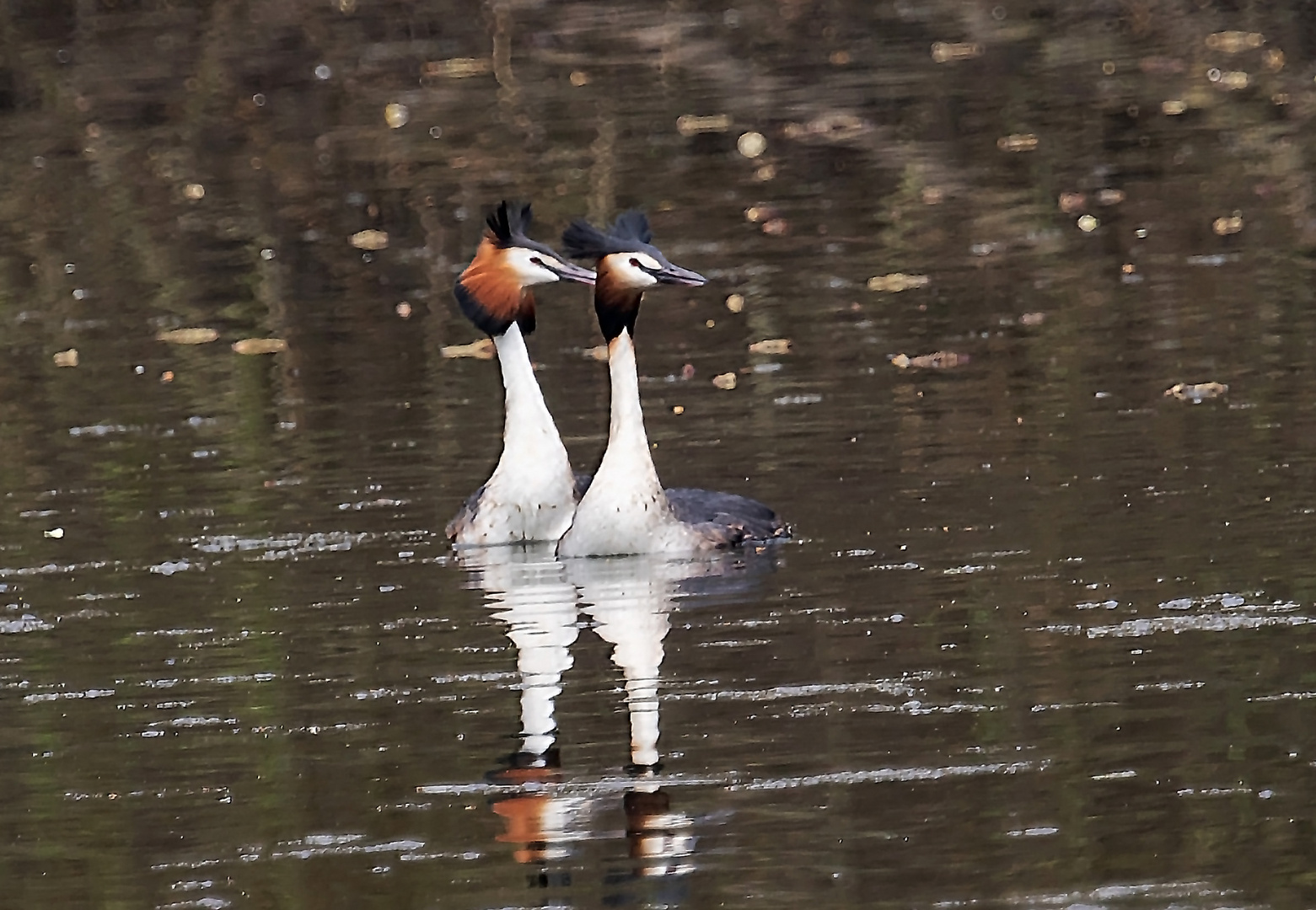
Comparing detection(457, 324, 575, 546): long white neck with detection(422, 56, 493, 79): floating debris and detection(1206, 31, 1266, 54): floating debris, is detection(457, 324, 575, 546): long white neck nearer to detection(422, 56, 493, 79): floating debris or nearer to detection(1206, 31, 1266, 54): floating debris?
detection(1206, 31, 1266, 54): floating debris

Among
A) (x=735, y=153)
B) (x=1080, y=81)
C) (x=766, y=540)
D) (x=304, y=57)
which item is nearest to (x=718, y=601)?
(x=766, y=540)

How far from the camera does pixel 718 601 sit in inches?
434

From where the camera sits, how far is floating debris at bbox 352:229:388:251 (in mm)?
21062

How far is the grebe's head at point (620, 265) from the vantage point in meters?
12.6

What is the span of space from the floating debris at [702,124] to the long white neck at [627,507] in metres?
12.2

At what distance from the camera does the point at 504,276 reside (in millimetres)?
13945

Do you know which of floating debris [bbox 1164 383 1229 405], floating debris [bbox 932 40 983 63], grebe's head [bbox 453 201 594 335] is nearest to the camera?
floating debris [bbox 1164 383 1229 405]

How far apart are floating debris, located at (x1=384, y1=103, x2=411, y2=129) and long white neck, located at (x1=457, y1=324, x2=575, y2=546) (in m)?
12.8

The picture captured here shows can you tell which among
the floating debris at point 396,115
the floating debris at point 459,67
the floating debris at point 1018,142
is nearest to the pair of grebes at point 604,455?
the floating debris at point 1018,142

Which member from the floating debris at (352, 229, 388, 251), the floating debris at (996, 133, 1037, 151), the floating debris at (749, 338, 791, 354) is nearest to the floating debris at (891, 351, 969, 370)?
the floating debris at (749, 338, 791, 354)

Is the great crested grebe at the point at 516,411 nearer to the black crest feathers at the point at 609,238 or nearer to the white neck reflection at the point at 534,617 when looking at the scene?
the white neck reflection at the point at 534,617

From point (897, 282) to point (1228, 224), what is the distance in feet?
7.41

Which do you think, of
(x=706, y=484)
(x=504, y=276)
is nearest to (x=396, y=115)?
(x=504, y=276)

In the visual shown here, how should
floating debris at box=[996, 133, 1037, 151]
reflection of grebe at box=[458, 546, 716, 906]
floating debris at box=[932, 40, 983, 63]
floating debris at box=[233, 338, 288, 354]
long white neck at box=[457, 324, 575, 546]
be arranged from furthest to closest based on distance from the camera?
floating debris at box=[932, 40, 983, 63] < floating debris at box=[996, 133, 1037, 151] < floating debris at box=[233, 338, 288, 354] < long white neck at box=[457, 324, 575, 546] < reflection of grebe at box=[458, 546, 716, 906]
